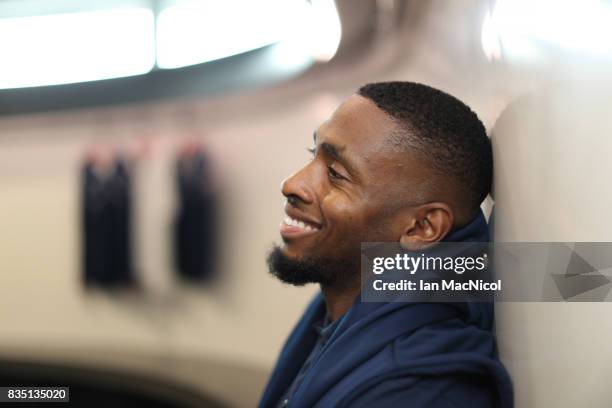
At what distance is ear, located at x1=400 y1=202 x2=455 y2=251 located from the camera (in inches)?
37.4

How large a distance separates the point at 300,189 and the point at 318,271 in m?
0.13

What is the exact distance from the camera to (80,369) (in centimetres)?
312

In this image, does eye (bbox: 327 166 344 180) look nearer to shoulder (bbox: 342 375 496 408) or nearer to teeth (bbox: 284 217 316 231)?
teeth (bbox: 284 217 316 231)

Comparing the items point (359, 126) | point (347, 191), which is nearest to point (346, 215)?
point (347, 191)

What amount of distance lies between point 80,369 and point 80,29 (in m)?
1.97

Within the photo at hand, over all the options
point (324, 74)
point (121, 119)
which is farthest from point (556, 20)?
point (121, 119)

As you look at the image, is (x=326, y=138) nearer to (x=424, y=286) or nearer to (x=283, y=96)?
(x=424, y=286)

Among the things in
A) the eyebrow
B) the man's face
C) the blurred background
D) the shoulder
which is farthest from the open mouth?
the blurred background

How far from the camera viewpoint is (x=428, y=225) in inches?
38.0

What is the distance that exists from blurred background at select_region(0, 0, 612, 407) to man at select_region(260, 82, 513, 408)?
54.2 inches

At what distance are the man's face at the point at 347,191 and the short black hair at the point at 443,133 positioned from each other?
2 centimetres

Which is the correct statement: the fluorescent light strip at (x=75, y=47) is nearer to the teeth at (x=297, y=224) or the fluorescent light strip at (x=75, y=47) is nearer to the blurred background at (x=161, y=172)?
the blurred background at (x=161, y=172)

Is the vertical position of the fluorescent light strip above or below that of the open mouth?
above

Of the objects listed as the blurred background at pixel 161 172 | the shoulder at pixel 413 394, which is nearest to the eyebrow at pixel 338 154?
the shoulder at pixel 413 394
